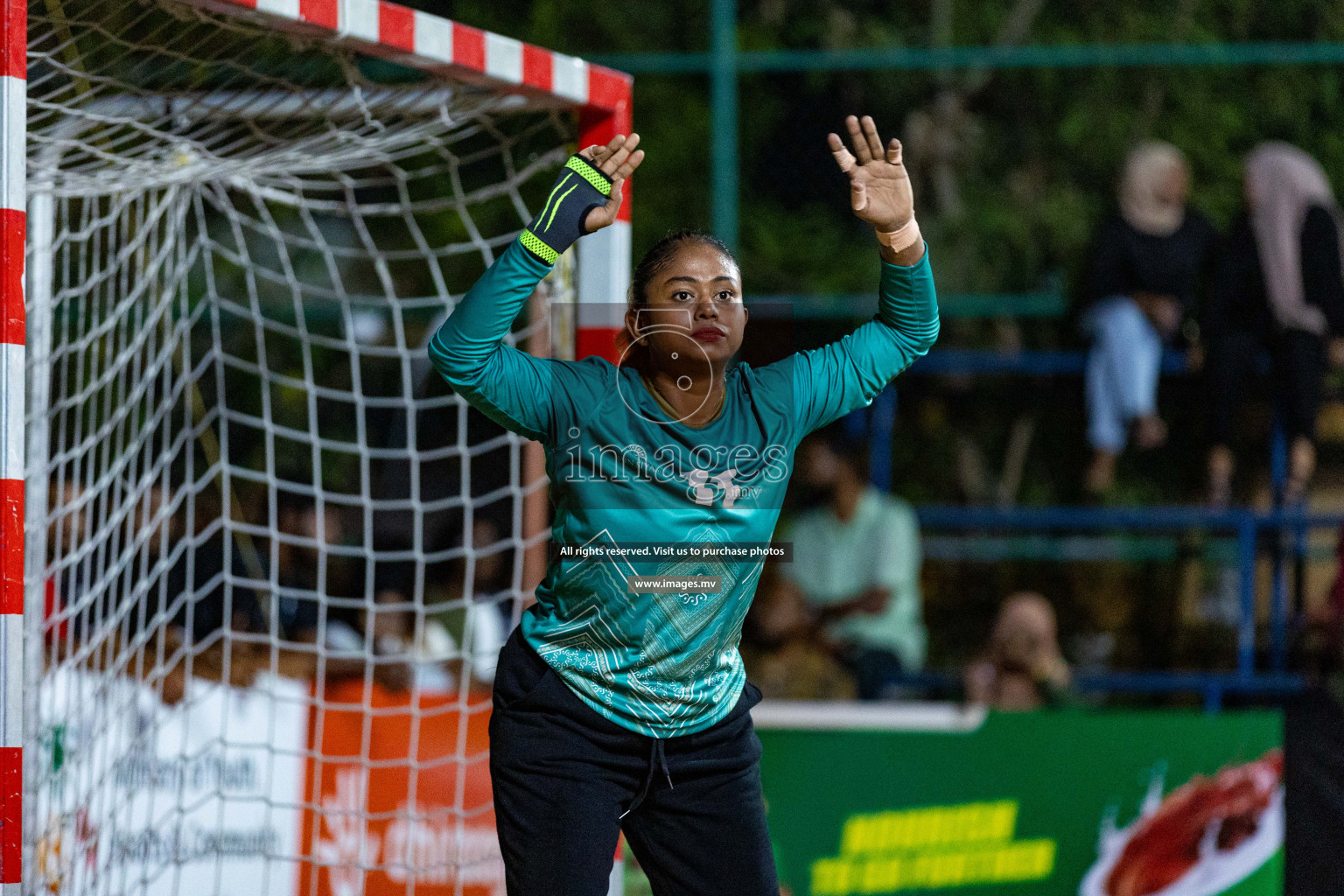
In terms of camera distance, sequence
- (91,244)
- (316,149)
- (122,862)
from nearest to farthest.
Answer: (316,149) < (122,862) < (91,244)

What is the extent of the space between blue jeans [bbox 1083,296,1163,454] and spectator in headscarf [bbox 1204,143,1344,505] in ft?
0.86

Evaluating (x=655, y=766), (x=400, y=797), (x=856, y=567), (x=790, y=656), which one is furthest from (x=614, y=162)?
(x=856, y=567)

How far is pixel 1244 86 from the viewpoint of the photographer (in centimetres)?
750

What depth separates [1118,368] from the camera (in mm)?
6727

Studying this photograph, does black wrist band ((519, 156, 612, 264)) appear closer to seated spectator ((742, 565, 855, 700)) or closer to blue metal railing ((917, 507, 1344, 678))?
seated spectator ((742, 565, 855, 700))

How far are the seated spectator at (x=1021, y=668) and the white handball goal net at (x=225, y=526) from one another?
2.05 m

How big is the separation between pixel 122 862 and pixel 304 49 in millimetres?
2188

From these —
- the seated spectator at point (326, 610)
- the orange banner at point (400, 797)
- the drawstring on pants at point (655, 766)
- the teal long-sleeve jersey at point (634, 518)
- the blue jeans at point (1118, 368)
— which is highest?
the blue jeans at point (1118, 368)

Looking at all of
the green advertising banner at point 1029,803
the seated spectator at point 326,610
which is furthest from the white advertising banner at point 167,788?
the green advertising banner at point 1029,803

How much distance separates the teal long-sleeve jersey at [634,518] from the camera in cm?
236

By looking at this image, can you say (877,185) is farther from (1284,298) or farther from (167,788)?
(1284,298)

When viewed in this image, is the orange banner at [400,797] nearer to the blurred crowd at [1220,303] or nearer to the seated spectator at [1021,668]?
the seated spectator at [1021,668]

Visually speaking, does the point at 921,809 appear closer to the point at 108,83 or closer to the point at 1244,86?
the point at 108,83

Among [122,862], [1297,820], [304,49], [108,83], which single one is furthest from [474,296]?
[1297,820]
